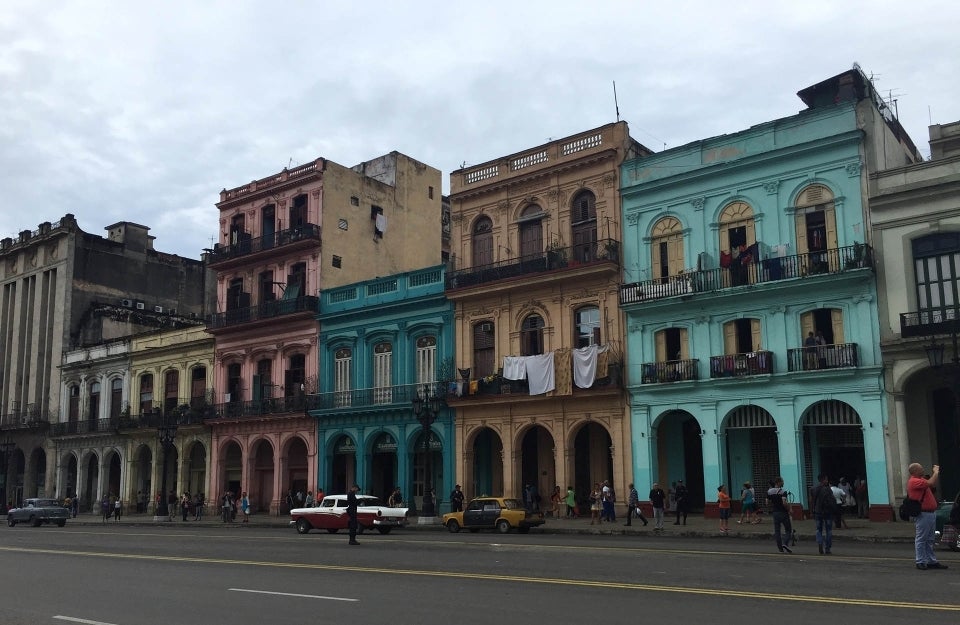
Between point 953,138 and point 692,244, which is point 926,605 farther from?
point 953,138

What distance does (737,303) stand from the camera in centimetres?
3138

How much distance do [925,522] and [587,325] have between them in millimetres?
21376

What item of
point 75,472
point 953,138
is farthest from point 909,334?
point 75,472

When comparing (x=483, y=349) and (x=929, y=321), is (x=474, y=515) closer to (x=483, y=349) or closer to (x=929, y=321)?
(x=483, y=349)

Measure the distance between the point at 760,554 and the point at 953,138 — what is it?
2480 cm

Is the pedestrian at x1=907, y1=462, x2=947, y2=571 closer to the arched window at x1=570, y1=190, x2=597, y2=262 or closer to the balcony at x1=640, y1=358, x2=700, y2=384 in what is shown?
the balcony at x1=640, y1=358, x2=700, y2=384

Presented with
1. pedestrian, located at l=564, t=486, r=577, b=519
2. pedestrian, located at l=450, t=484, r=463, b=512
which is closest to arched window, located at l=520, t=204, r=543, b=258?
pedestrian, located at l=564, t=486, r=577, b=519

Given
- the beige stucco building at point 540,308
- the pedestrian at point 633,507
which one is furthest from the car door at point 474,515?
the beige stucco building at point 540,308

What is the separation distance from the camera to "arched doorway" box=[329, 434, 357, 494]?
42.8 m

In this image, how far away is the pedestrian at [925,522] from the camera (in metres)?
14.0

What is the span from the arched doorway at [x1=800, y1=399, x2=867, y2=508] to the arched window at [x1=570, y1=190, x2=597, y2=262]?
999 cm

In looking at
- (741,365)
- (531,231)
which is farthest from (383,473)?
(741,365)

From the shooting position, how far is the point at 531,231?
124 feet

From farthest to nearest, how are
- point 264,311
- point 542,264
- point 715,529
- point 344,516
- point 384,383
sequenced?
point 264,311 < point 384,383 < point 542,264 < point 344,516 < point 715,529
